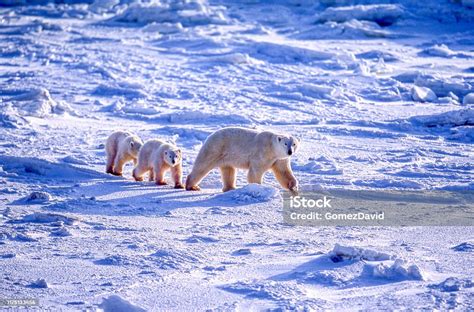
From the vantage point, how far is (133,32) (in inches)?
1056

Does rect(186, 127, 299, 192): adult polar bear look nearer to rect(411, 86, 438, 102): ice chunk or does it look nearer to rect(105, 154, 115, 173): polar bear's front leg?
rect(105, 154, 115, 173): polar bear's front leg

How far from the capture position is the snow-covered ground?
16.4 ft

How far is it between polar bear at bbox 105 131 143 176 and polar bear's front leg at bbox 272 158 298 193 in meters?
2.08

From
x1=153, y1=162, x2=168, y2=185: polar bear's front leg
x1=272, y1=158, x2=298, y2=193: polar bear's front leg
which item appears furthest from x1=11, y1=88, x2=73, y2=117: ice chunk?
x1=272, y1=158, x2=298, y2=193: polar bear's front leg

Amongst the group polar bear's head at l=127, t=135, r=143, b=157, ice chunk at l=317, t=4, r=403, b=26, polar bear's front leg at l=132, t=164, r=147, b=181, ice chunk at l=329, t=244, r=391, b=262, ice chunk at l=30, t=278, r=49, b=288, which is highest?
ice chunk at l=317, t=4, r=403, b=26

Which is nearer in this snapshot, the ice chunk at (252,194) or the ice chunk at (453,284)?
the ice chunk at (453,284)

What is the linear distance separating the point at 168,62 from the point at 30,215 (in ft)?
45.3

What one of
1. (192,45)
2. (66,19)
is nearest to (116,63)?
(192,45)

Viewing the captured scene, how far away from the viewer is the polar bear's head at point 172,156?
8867mm

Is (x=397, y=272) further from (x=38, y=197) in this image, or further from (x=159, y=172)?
(x=159, y=172)

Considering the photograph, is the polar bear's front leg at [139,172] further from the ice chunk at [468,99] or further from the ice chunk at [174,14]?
the ice chunk at [174,14]

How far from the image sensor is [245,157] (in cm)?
857

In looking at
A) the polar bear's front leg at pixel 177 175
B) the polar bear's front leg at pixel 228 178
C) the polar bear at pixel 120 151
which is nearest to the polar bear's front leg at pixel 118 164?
the polar bear at pixel 120 151

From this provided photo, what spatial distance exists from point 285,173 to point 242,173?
161cm
